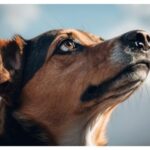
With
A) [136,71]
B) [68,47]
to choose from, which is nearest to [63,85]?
[68,47]

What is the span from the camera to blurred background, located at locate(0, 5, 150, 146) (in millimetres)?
2799

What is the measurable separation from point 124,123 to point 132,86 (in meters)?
0.33

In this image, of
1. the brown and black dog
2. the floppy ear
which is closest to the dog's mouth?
the brown and black dog

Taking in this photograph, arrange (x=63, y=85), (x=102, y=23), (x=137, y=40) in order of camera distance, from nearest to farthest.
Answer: (x=137, y=40)
(x=63, y=85)
(x=102, y=23)

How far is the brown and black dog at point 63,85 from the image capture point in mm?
2518

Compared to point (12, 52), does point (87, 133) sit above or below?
below

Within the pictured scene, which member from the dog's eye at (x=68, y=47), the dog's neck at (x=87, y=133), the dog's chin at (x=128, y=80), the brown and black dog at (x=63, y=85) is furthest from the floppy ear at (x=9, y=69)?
the dog's chin at (x=128, y=80)

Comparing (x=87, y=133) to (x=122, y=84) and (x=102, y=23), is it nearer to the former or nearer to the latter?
(x=122, y=84)

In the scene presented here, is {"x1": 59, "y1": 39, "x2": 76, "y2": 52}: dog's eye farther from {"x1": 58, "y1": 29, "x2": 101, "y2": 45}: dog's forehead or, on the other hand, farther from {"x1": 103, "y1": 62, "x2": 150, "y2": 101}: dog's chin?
{"x1": 103, "y1": 62, "x2": 150, "y2": 101}: dog's chin

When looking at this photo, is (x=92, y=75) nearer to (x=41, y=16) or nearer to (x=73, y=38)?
(x=73, y=38)

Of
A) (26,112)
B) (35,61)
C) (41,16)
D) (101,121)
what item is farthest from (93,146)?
(41,16)

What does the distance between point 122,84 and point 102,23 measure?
1.83 ft

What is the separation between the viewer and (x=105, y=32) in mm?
2895

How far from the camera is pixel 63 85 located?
2.62m
